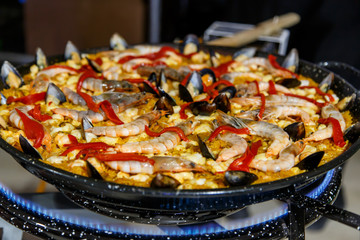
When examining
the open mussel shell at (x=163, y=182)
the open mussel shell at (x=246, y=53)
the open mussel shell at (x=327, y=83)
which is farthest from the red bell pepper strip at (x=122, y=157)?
the open mussel shell at (x=246, y=53)

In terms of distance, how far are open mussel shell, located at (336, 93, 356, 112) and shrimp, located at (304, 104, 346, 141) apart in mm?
74

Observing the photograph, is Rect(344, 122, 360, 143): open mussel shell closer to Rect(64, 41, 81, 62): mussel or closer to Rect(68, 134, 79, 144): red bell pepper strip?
Rect(68, 134, 79, 144): red bell pepper strip

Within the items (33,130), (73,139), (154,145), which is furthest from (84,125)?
(154,145)

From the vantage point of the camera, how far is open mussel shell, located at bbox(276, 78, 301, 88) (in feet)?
6.75

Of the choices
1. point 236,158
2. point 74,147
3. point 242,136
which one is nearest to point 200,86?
point 242,136

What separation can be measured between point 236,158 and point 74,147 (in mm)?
565

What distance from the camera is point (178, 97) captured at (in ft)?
6.34

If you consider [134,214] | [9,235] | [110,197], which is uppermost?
[110,197]

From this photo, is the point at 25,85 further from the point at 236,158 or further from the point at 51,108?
the point at 236,158

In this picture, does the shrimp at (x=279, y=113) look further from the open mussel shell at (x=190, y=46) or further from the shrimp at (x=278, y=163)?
the open mussel shell at (x=190, y=46)

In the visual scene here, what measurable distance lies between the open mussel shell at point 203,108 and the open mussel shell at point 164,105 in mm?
89

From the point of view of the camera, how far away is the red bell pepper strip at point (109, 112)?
167cm

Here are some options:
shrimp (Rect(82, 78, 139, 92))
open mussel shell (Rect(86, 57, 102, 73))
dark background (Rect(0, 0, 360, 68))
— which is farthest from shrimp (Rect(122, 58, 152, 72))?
dark background (Rect(0, 0, 360, 68))

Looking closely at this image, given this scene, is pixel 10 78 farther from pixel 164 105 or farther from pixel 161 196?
pixel 161 196
